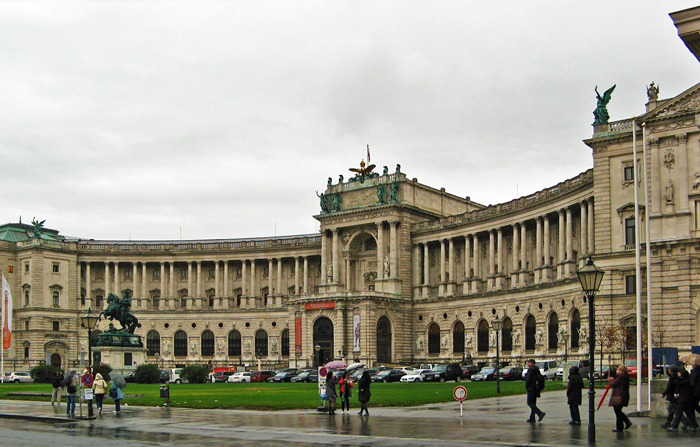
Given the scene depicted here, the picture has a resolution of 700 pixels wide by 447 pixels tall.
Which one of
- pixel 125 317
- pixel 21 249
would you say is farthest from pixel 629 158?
pixel 21 249

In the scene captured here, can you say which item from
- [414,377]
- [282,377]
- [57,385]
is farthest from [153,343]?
[57,385]

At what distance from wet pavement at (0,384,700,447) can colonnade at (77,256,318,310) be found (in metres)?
93.2

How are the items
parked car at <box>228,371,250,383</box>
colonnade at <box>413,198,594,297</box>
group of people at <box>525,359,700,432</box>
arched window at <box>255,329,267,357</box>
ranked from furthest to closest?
arched window at <box>255,329,267,357</box>
colonnade at <box>413,198,594,297</box>
parked car at <box>228,371,250,383</box>
group of people at <box>525,359,700,432</box>

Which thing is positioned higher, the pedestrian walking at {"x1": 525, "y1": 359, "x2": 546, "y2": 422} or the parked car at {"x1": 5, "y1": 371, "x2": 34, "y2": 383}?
the pedestrian walking at {"x1": 525, "y1": 359, "x2": 546, "y2": 422}

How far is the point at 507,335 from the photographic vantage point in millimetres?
107688

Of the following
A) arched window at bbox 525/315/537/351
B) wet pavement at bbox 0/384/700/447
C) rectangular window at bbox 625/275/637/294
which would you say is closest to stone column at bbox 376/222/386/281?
arched window at bbox 525/315/537/351

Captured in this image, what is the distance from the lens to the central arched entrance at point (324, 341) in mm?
119625

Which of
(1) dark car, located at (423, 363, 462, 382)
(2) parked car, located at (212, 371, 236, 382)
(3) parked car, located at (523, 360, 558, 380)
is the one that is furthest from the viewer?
(2) parked car, located at (212, 371, 236, 382)

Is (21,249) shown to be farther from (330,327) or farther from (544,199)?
(544,199)

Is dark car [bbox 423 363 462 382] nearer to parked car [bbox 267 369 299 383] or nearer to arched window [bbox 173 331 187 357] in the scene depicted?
parked car [bbox 267 369 299 383]

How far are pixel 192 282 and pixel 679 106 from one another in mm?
90004

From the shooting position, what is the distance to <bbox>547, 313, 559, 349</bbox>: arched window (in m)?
97.0

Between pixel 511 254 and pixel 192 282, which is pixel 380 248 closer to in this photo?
pixel 511 254

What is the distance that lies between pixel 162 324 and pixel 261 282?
17.8m
